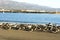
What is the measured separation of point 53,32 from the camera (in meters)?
23.0

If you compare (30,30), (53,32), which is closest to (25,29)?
(30,30)

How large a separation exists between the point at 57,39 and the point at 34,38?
5.93 feet

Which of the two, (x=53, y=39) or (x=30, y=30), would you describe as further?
(x=30, y=30)

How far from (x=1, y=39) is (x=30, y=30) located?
20.7ft

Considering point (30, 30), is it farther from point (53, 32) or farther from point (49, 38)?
point (49, 38)

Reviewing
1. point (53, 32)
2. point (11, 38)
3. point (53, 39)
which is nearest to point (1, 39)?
point (11, 38)

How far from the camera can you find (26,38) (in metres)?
19.6

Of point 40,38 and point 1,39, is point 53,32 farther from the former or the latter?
point 1,39

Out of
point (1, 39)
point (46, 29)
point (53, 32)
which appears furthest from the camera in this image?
point (46, 29)

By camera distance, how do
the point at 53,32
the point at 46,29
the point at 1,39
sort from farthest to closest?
the point at 46,29
the point at 53,32
the point at 1,39

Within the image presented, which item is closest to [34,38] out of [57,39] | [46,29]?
[57,39]

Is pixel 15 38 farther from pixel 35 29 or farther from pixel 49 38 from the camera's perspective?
pixel 35 29

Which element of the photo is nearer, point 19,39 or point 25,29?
point 19,39

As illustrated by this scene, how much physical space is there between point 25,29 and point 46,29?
2.24 metres
